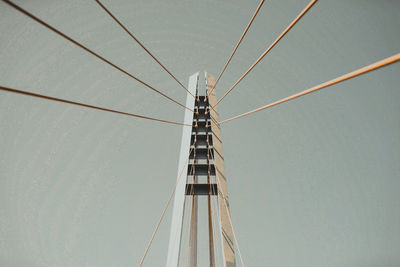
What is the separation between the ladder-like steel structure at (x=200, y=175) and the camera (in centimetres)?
261

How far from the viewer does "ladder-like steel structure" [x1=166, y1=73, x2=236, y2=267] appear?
8.56ft

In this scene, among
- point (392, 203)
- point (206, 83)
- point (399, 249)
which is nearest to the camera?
point (206, 83)

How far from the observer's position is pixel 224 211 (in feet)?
9.23

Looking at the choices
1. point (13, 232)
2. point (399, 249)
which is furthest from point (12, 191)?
point (399, 249)

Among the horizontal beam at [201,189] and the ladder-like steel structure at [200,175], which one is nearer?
the ladder-like steel structure at [200,175]

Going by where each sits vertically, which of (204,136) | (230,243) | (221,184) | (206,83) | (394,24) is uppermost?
(394,24)

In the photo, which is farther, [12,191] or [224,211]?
[12,191]

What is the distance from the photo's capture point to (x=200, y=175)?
3713 millimetres

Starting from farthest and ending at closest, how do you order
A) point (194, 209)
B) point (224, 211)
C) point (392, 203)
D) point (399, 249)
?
point (399, 249), point (392, 203), point (194, 209), point (224, 211)

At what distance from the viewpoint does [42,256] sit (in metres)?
16.3

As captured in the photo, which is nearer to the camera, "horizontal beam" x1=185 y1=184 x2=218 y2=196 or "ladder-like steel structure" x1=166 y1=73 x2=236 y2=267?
"ladder-like steel structure" x1=166 y1=73 x2=236 y2=267

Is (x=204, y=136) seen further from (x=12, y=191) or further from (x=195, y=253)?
(x=12, y=191)

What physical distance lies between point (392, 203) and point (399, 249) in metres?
14.1

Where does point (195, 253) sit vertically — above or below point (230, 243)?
below
